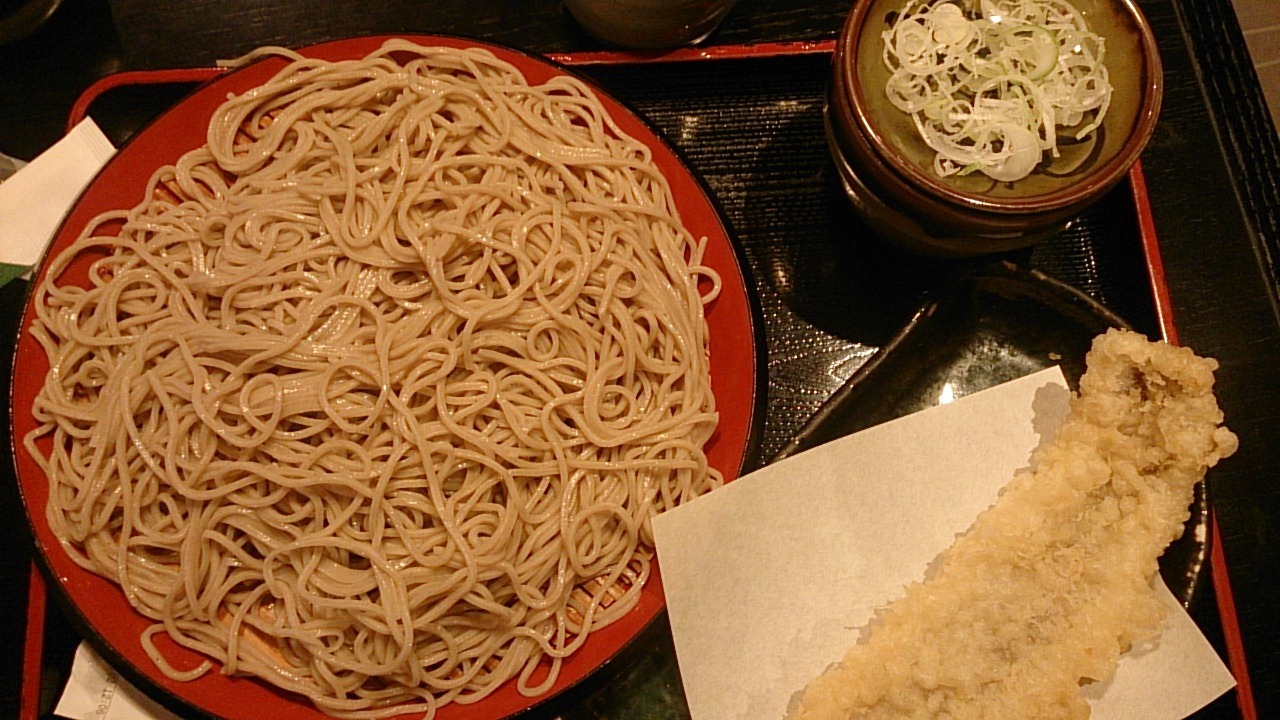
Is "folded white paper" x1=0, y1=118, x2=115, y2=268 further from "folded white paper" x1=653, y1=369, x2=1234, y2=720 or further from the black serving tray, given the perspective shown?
"folded white paper" x1=653, y1=369, x2=1234, y2=720

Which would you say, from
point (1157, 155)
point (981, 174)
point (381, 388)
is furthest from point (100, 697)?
point (1157, 155)

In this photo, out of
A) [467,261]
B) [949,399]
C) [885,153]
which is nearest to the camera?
[885,153]

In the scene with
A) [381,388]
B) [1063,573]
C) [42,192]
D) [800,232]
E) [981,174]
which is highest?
[42,192]

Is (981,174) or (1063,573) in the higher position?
(981,174)

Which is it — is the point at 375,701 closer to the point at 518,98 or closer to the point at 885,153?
the point at 518,98

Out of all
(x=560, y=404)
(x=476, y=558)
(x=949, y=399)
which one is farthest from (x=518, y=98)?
(x=949, y=399)

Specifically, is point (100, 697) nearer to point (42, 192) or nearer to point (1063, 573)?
→ point (42, 192)
